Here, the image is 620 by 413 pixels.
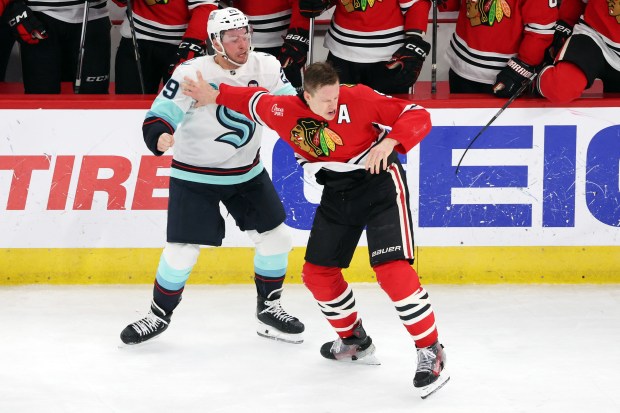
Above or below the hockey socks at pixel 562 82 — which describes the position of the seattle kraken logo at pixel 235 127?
above

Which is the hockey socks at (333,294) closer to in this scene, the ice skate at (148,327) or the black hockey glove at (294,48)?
the ice skate at (148,327)

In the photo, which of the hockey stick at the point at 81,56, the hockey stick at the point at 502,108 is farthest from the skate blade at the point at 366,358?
the hockey stick at the point at 81,56

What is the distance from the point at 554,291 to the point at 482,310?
1.50 ft

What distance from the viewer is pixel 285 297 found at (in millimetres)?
4895

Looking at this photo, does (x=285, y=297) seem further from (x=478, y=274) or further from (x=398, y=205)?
(x=398, y=205)

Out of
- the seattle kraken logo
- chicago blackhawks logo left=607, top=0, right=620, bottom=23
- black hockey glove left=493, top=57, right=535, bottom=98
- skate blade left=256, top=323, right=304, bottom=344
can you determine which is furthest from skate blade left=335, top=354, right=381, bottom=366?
chicago blackhawks logo left=607, top=0, right=620, bottom=23

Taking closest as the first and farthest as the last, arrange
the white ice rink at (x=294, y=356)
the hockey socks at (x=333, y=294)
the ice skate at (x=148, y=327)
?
the white ice rink at (x=294, y=356) → the hockey socks at (x=333, y=294) → the ice skate at (x=148, y=327)

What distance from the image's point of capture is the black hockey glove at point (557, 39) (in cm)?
520

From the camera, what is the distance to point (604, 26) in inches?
196

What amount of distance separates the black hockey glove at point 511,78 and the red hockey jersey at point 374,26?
1.43ft

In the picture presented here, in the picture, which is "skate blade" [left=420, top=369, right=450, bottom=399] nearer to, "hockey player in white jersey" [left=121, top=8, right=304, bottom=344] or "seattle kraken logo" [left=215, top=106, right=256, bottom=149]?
"hockey player in white jersey" [left=121, top=8, right=304, bottom=344]

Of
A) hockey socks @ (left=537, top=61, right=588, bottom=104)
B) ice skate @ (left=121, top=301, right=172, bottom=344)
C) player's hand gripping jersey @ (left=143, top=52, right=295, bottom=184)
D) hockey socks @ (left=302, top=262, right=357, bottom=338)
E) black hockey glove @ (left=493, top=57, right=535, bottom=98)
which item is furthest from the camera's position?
black hockey glove @ (left=493, top=57, right=535, bottom=98)

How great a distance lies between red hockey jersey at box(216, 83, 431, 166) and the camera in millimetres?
3590

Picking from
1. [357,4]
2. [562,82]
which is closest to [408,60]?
[357,4]
